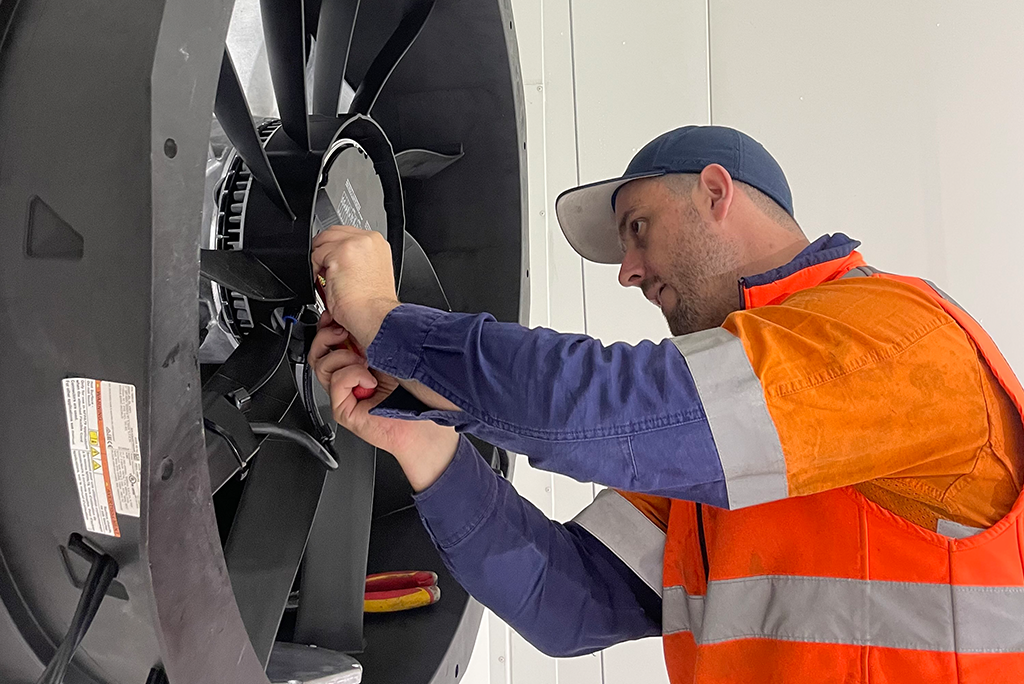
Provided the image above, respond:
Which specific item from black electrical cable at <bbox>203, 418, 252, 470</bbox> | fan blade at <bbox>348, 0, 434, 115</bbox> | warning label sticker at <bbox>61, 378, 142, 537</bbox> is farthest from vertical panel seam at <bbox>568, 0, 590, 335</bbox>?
warning label sticker at <bbox>61, 378, 142, 537</bbox>

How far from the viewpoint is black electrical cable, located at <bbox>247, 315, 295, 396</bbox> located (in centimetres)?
104

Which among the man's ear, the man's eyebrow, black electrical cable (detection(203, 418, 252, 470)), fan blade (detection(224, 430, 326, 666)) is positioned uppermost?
the man's ear

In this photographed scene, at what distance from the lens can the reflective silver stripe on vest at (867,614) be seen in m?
1.03

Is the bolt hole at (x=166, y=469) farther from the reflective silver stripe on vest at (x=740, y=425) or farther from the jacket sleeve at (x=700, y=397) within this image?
the reflective silver stripe on vest at (x=740, y=425)

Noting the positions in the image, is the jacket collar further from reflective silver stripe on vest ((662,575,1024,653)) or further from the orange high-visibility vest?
reflective silver stripe on vest ((662,575,1024,653))

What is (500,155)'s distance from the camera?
1.50m

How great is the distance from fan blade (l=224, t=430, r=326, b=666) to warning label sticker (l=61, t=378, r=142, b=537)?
335 millimetres

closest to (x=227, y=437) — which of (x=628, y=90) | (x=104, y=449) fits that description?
(x=104, y=449)

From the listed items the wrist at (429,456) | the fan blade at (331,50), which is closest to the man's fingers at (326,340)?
the wrist at (429,456)

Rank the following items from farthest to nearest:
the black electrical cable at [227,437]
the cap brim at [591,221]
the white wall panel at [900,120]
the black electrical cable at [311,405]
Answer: the white wall panel at [900,120] < the cap brim at [591,221] < the black electrical cable at [311,405] < the black electrical cable at [227,437]

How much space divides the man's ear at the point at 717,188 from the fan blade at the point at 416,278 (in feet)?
1.44

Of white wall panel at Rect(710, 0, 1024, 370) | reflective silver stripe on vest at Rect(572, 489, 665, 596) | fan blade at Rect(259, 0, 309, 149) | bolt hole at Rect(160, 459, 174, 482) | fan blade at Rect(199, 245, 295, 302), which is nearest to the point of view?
bolt hole at Rect(160, 459, 174, 482)

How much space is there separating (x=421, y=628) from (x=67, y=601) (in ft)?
2.10

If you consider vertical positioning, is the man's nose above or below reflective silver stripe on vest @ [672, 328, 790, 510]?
above
